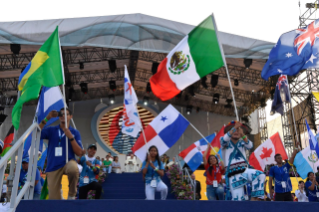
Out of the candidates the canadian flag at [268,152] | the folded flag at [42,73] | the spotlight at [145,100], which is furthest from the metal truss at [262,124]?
the folded flag at [42,73]

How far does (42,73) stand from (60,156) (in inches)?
46.2

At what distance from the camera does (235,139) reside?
13.5 feet

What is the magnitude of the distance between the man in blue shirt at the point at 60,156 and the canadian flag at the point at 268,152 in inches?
228

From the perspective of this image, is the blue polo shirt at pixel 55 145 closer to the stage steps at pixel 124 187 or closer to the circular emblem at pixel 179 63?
the circular emblem at pixel 179 63

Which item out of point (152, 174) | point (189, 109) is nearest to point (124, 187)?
point (152, 174)

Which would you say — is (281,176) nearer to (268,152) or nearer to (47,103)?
(268,152)

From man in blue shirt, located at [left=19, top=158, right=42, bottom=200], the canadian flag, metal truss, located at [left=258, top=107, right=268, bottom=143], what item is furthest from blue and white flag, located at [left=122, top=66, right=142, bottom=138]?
metal truss, located at [left=258, top=107, right=268, bottom=143]

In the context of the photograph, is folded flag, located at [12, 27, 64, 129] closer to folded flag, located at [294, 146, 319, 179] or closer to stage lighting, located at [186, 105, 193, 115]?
folded flag, located at [294, 146, 319, 179]

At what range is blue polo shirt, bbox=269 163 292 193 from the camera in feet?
20.1

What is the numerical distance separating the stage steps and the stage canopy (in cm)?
415

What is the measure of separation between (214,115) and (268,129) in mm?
4342

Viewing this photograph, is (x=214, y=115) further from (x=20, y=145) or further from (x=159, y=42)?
(x=20, y=145)

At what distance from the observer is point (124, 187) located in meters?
10.5

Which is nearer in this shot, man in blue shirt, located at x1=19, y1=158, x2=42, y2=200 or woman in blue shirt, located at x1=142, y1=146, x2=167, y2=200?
woman in blue shirt, located at x1=142, y1=146, x2=167, y2=200
